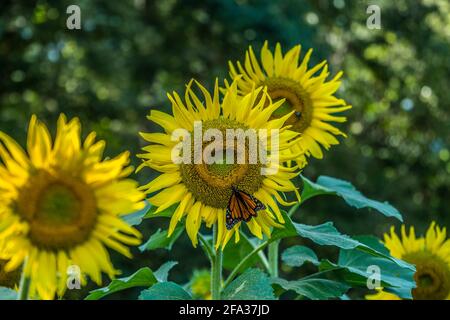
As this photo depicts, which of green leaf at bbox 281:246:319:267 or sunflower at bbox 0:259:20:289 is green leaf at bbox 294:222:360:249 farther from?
sunflower at bbox 0:259:20:289

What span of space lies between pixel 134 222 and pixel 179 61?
9225mm

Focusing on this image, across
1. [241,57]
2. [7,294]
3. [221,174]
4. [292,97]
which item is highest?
[241,57]

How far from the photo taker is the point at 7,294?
1.42 meters

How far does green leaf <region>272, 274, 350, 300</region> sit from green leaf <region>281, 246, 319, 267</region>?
0.65 ft

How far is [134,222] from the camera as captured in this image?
1694 mm

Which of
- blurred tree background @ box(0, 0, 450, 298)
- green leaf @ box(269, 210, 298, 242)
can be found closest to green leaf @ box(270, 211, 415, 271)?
green leaf @ box(269, 210, 298, 242)

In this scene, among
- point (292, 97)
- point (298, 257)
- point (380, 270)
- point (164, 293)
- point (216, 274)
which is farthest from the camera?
point (292, 97)

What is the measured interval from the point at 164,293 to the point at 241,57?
8.38m

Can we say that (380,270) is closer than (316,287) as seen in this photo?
No

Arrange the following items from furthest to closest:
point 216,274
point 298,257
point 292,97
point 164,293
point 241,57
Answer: point 241,57 → point 292,97 → point 298,257 → point 216,274 → point 164,293

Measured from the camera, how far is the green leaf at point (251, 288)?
1.42 meters

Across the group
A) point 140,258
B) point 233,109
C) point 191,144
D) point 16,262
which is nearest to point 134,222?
point 191,144

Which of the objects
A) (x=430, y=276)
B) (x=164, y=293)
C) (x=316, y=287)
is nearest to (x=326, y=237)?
(x=316, y=287)

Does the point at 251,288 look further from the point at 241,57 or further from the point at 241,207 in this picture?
the point at 241,57
